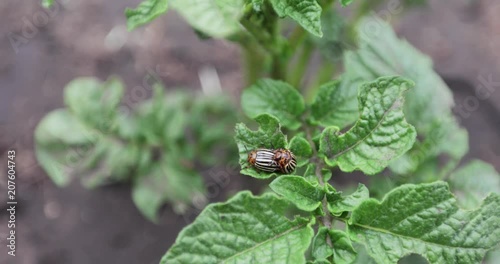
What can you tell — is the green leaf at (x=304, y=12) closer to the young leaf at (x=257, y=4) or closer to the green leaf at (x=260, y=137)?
the young leaf at (x=257, y=4)

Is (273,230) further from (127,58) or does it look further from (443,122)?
(127,58)

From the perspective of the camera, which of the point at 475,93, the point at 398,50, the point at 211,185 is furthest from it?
the point at 475,93

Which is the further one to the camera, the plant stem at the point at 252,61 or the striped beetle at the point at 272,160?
the plant stem at the point at 252,61

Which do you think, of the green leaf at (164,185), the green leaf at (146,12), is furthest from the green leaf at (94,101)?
the green leaf at (146,12)

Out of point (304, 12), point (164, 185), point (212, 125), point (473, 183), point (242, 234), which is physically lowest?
point (473, 183)

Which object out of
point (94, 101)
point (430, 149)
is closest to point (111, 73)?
point (94, 101)

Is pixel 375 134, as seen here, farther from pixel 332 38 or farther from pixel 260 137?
pixel 332 38

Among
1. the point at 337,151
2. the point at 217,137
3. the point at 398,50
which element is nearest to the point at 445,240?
the point at 337,151
